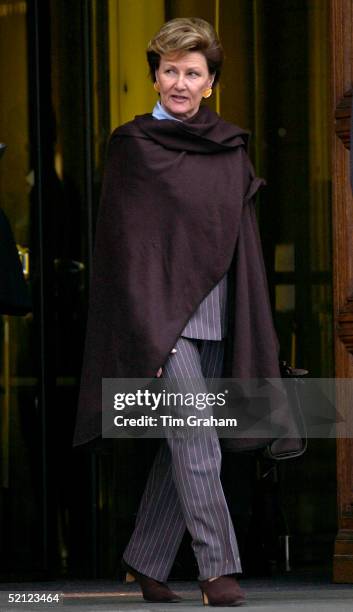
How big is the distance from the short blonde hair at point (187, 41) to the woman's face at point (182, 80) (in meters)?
0.02

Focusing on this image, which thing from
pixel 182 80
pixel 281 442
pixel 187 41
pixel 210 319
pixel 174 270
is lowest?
pixel 281 442

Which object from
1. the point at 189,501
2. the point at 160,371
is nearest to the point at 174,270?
the point at 160,371

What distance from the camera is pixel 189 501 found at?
5148 mm

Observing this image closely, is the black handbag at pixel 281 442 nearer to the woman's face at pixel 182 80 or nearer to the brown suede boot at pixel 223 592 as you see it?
the brown suede boot at pixel 223 592

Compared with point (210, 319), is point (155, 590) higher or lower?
lower

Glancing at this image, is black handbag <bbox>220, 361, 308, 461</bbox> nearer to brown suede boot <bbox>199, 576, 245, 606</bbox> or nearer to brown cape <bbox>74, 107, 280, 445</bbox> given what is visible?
brown cape <bbox>74, 107, 280, 445</bbox>

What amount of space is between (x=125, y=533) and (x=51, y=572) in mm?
390

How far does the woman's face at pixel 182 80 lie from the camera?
215 inches

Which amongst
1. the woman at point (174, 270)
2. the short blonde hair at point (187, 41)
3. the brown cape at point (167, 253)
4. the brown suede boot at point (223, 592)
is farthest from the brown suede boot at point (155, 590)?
the short blonde hair at point (187, 41)

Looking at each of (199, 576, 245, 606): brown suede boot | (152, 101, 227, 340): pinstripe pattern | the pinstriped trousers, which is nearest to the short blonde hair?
(152, 101, 227, 340): pinstripe pattern

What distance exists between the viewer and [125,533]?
738 centimetres

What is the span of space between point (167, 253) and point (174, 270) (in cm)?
6

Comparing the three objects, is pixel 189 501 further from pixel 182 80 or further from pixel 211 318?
pixel 182 80

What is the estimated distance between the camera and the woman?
5.29 meters
